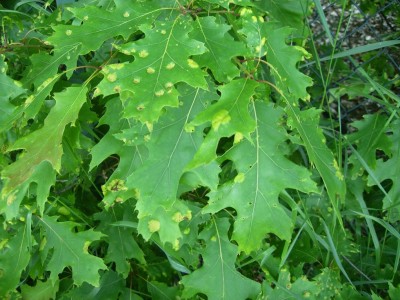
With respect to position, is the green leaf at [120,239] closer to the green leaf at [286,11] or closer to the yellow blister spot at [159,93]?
the yellow blister spot at [159,93]

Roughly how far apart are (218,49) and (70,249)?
72 cm

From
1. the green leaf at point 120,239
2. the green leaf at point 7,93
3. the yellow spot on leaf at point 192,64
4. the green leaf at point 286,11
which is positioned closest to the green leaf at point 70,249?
the green leaf at point 120,239

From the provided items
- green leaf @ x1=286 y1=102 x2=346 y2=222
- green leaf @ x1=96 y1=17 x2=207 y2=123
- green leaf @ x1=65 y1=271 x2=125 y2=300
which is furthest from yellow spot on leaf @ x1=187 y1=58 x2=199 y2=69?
green leaf @ x1=65 y1=271 x2=125 y2=300

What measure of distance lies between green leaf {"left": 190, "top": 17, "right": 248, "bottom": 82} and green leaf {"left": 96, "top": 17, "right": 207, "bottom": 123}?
35 millimetres

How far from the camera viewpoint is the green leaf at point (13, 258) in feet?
4.84

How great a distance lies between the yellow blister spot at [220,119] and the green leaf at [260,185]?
12 cm

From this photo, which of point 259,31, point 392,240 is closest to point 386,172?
point 392,240

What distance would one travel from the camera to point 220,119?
111cm

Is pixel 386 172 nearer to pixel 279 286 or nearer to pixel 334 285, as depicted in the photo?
pixel 334 285

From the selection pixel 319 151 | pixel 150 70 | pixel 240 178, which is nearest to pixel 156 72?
pixel 150 70

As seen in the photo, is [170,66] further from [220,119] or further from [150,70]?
[220,119]

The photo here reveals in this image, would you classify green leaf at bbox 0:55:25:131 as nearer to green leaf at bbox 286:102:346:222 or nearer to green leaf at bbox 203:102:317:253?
green leaf at bbox 203:102:317:253

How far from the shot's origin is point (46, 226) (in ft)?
5.00

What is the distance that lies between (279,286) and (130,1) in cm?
89
